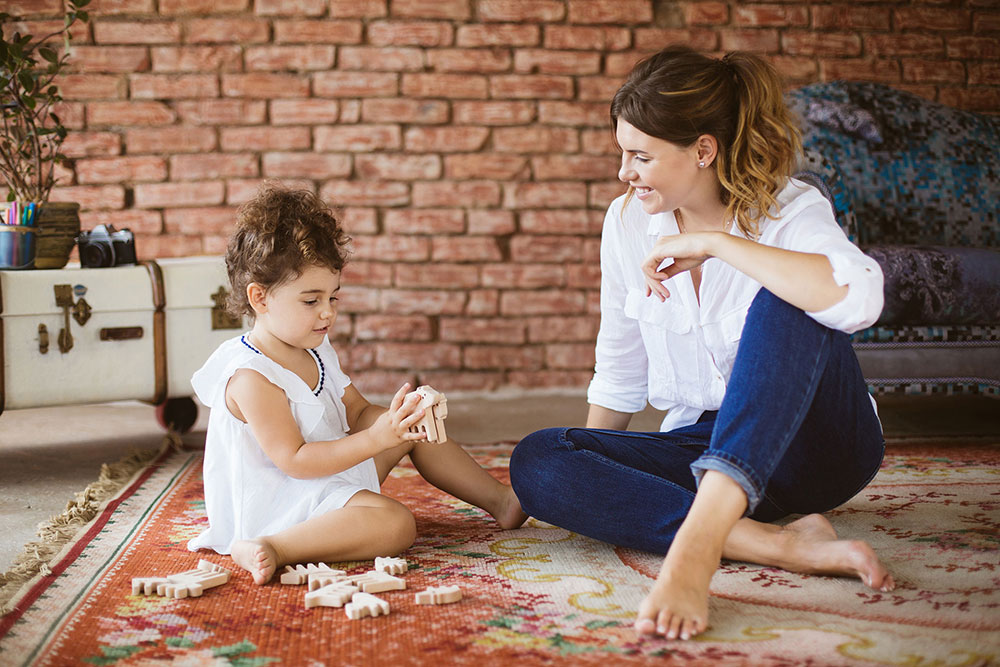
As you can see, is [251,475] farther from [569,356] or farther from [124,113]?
[124,113]

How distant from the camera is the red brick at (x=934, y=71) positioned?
117 inches

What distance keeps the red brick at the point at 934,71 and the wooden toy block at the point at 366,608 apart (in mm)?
2700

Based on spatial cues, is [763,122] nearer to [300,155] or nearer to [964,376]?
→ [964,376]

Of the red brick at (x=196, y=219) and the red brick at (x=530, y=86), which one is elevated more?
the red brick at (x=530, y=86)

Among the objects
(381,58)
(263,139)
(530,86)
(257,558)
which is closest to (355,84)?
(381,58)

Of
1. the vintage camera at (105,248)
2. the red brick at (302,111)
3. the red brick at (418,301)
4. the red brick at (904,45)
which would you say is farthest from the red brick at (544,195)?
the vintage camera at (105,248)

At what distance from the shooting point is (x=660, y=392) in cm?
136

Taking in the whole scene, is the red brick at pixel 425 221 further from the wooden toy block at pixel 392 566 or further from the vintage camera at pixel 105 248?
the wooden toy block at pixel 392 566

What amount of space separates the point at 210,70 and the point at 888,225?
2.03m

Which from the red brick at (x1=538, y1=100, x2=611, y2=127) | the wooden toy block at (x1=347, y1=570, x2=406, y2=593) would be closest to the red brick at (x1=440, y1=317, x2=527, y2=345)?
the red brick at (x1=538, y1=100, x2=611, y2=127)

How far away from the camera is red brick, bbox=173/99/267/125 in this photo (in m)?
2.78

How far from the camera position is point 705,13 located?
290 centimetres

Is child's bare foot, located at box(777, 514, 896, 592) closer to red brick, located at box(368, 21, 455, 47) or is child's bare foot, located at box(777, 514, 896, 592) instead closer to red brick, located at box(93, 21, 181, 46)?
red brick, located at box(368, 21, 455, 47)

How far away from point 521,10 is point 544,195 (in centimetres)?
58
